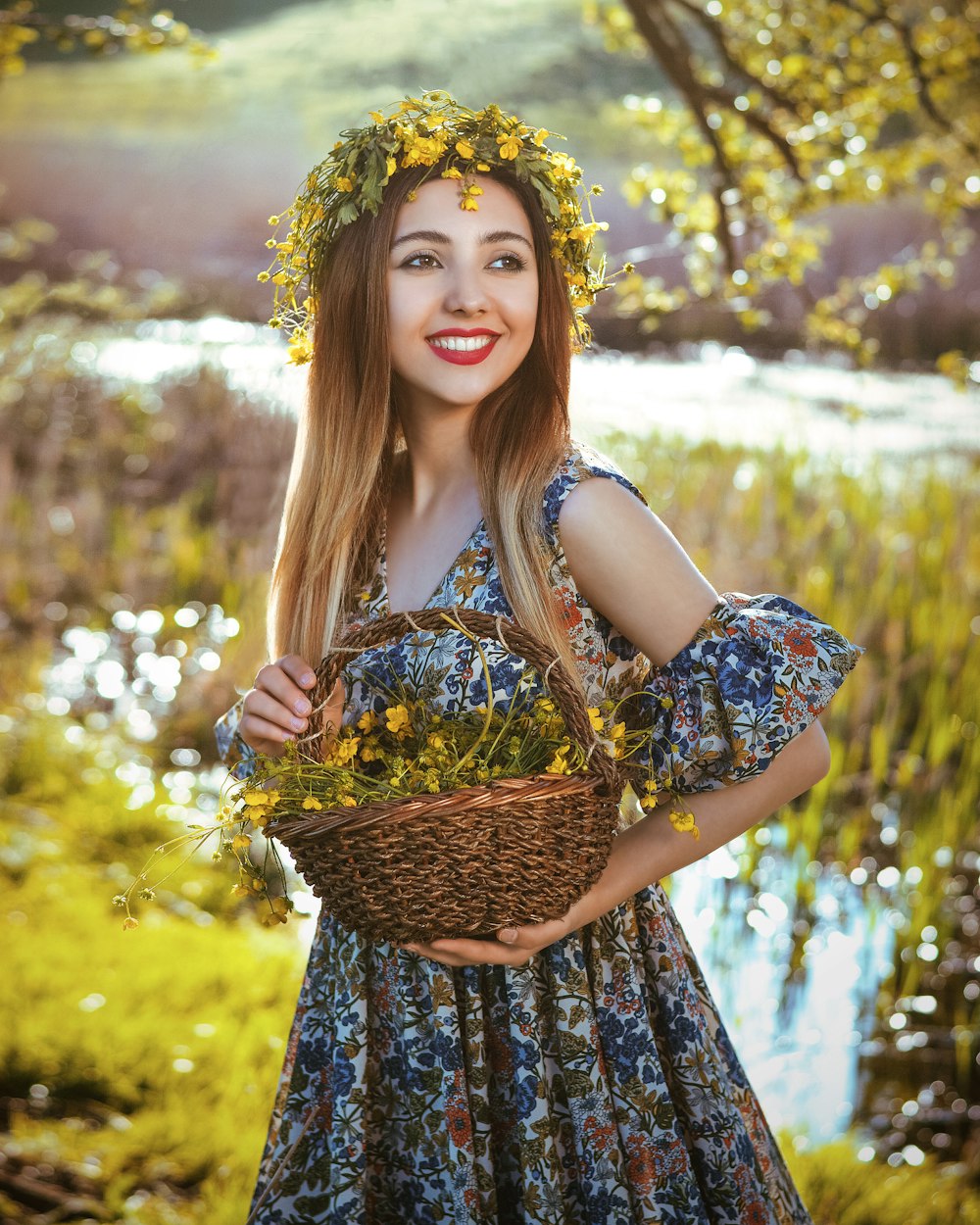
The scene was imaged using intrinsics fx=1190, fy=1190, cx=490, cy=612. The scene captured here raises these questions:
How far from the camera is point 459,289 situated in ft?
4.51

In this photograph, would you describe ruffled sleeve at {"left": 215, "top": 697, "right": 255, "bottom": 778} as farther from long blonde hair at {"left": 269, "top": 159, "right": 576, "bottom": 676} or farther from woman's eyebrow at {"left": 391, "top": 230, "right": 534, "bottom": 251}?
woman's eyebrow at {"left": 391, "top": 230, "right": 534, "bottom": 251}

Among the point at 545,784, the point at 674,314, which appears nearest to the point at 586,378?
the point at 674,314

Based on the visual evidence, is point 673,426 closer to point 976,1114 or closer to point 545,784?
point 976,1114

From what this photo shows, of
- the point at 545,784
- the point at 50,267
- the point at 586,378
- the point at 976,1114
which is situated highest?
the point at 50,267

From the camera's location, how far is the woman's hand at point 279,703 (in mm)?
1247

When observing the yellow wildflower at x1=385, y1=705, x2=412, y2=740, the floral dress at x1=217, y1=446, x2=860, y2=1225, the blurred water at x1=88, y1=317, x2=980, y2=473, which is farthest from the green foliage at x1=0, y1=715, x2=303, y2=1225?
the blurred water at x1=88, y1=317, x2=980, y2=473

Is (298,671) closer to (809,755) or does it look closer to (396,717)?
(396,717)

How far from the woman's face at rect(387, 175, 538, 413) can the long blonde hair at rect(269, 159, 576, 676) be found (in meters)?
0.02

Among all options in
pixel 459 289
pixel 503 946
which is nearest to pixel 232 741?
pixel 503 946

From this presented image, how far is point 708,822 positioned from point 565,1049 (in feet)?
0.97

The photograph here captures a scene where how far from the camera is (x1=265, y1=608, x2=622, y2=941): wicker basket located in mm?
1028

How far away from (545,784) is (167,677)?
3314 millimetres

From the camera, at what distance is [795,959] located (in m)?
2.78

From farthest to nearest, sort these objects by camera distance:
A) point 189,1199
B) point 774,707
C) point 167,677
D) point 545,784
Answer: point 167,677
point 189,1199
point 774,707
point 545,784
